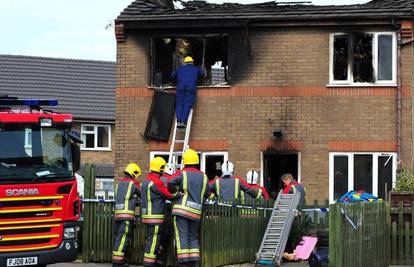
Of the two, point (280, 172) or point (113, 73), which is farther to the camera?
point (113, 73)

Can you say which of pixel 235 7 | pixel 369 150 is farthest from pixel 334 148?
pixel 235 7

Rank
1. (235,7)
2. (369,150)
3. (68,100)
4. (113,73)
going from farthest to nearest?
(113,73)
(68,100)
(235,7)
(369,150)

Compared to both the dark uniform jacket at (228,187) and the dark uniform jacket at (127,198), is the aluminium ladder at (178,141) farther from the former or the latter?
the dark uniform jacket at (127,198)

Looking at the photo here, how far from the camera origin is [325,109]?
22.9m

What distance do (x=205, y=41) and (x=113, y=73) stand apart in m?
28.9

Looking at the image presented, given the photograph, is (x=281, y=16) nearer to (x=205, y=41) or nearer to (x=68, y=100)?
(x=205, y=41)

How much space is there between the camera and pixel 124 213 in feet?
54.6

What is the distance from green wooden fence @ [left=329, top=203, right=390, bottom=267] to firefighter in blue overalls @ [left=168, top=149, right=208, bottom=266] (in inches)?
99.4

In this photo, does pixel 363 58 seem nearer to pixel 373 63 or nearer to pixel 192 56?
pixel 373 63

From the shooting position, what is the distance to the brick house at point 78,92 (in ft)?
157

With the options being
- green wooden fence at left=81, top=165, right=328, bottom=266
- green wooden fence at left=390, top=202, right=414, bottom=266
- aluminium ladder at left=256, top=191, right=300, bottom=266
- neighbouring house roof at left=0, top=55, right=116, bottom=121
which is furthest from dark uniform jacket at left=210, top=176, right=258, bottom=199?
neighbouring house roof at left=0, top=55, right=116, bottom=121

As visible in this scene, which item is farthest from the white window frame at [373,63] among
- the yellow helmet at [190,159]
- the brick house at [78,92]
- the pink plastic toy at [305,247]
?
the brick house at [78,92]

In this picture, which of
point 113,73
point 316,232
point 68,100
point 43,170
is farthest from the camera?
point 113,73

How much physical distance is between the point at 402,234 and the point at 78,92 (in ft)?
109
